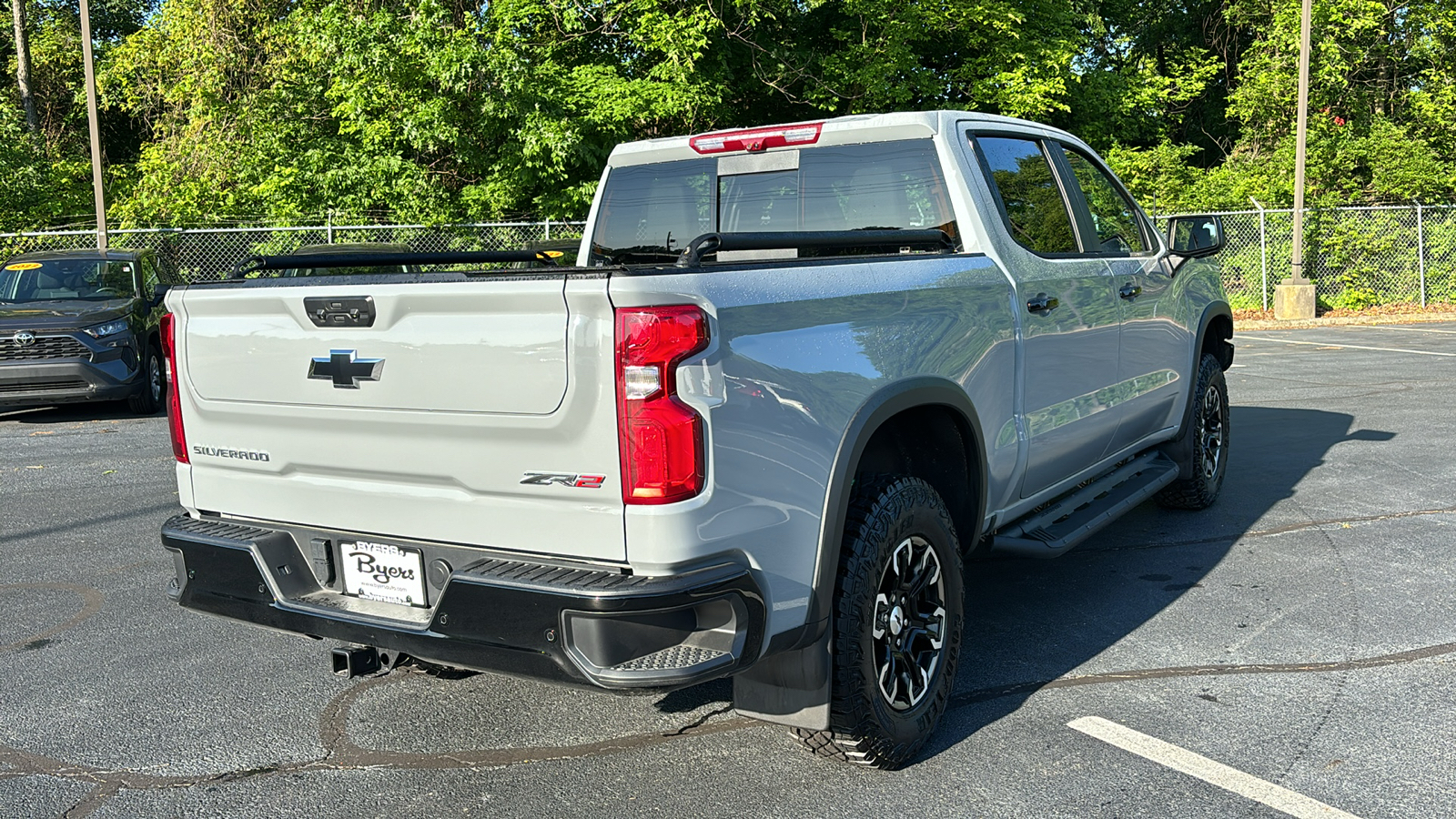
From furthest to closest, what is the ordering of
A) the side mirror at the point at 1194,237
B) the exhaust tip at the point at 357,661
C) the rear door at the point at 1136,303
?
the side mirror at the point at 1194,237 < the rear door at the point at 1136,303 < the exhaust tip at the point at 357,661

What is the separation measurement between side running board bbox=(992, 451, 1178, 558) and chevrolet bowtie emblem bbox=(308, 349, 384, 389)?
2.32 meters

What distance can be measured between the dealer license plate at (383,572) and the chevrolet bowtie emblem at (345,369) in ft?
1.46

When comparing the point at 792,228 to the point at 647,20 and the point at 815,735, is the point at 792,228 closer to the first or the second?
the point at 815,735

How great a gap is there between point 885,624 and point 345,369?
168 centimetres

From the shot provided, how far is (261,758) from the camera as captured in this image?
3611 millimetres

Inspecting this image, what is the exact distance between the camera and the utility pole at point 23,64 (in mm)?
30375

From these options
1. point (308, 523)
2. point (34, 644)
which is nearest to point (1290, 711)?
point (308, 523)

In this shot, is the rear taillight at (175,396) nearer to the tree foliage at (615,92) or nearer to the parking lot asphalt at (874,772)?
the parking lot asphalt at (874,772)

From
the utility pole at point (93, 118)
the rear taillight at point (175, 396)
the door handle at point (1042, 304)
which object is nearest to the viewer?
the rear taillight at point (175, 396)

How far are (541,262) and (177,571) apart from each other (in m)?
3.02

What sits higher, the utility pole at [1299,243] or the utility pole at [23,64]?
the utility pole at [23,64]

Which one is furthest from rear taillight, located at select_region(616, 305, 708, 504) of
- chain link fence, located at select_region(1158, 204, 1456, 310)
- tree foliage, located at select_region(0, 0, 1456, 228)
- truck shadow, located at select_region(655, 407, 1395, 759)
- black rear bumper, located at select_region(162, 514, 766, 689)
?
chain link fence, located at select_region(1158, 204, 1456, 310)

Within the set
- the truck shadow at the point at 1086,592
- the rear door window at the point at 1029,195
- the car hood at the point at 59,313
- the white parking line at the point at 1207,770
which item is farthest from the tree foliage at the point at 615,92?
the white parking line at the point at 1207,770

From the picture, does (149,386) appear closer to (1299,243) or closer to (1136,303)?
(1136,303)
